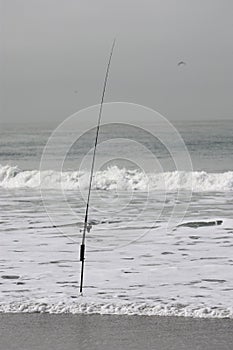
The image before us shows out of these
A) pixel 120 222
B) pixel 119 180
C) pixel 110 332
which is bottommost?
pixel 110 332

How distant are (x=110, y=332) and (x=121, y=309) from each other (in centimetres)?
40

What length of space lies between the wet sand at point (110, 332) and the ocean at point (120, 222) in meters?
0.15

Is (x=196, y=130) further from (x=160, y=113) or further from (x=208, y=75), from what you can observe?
(x=208, y=75)

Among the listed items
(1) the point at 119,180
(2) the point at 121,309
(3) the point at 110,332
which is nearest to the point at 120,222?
(1) the point at 119,180

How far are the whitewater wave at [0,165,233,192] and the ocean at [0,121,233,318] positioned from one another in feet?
0.10

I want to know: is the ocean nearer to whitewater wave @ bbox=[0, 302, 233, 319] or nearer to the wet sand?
whitewater wave @ bbox=[0, 302, 233, 319]

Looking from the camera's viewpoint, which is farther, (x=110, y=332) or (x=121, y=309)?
(x=121, y=309)

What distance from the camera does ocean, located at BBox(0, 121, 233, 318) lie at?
396cm

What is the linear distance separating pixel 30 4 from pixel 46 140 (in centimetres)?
620

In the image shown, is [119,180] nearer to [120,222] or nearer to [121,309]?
[120,222]

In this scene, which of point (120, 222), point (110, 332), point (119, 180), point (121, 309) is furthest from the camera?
point (119, 180)

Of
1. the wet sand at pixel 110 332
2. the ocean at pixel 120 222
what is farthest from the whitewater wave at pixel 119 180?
the wet sand at pixel 110 332

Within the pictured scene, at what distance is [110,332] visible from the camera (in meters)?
2.88

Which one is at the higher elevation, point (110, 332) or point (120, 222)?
point (120, 222)
